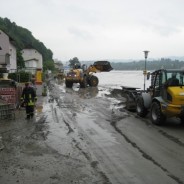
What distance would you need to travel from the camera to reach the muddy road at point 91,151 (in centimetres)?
773

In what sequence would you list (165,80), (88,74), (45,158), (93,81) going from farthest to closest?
(88,74) → (93,81) → (165,80) → (45,158)

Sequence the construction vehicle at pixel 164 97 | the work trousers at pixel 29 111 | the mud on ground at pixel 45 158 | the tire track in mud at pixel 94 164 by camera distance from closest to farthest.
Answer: the tire track in mud at pixel 94 164, the mud on ground at pixel 45 158, the construction vehicle at pixel 164 97, the work trousers at pixel 29 111

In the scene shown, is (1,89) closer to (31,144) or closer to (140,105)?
(140,105)

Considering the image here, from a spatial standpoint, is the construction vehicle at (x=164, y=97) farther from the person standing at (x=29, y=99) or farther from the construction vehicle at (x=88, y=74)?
the construction vehicle at (x=88, y=74)

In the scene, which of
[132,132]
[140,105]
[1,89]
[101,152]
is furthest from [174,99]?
[1,89]

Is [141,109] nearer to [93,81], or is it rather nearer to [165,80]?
[165,80]

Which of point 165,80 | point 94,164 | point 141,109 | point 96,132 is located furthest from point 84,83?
point 94,164

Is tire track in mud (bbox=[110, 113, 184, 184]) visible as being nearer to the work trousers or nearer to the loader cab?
the loader cab

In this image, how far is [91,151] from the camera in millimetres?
9883

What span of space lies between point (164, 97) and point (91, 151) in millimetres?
5385

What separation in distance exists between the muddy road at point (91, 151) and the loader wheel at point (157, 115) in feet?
0.91

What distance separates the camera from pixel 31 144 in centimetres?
1096

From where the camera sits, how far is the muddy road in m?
7.73

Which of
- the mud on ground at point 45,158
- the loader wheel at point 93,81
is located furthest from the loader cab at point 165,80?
the loader wheel at point 93,81
